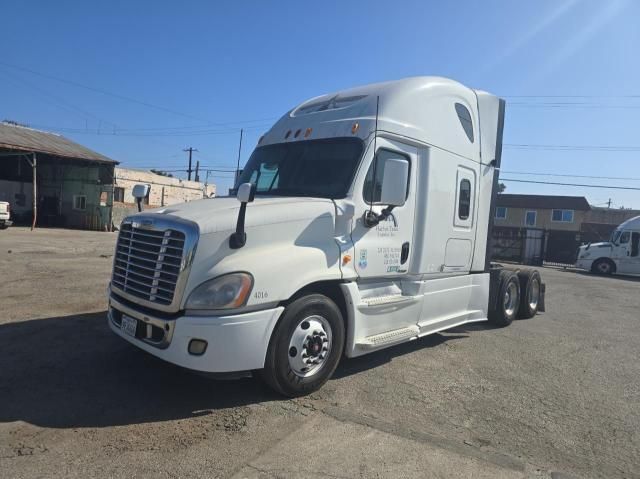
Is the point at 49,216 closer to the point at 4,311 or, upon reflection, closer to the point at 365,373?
the point at 4,311

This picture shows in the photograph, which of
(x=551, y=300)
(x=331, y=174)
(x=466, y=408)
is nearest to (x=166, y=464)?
(x=466, y=408)

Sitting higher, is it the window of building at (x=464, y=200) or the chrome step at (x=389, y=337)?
the window of building at (x=464, y=200)

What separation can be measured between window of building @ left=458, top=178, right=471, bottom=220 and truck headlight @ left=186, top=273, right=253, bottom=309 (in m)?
3.85

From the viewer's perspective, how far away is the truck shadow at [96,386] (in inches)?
154

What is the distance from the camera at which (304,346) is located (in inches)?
173

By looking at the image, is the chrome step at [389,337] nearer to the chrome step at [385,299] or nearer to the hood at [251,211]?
the chrome step at [385,299]

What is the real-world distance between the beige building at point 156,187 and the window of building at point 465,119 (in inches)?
1126

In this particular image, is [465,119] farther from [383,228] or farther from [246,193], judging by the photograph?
[246,193]

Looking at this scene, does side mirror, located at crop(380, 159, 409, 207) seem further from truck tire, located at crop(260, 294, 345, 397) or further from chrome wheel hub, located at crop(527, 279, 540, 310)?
chrome wheel hub, located at crop(527, 279, 540, 310)

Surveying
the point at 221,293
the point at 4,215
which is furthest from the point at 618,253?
the point at 4,215

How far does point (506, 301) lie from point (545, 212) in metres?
42.0

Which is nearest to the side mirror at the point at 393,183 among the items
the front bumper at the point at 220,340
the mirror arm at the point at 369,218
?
the mirror arm at the point at 369,218

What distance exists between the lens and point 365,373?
5.30 meters

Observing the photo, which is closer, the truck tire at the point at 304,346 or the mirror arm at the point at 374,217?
the truck tire at the point at 304,346
